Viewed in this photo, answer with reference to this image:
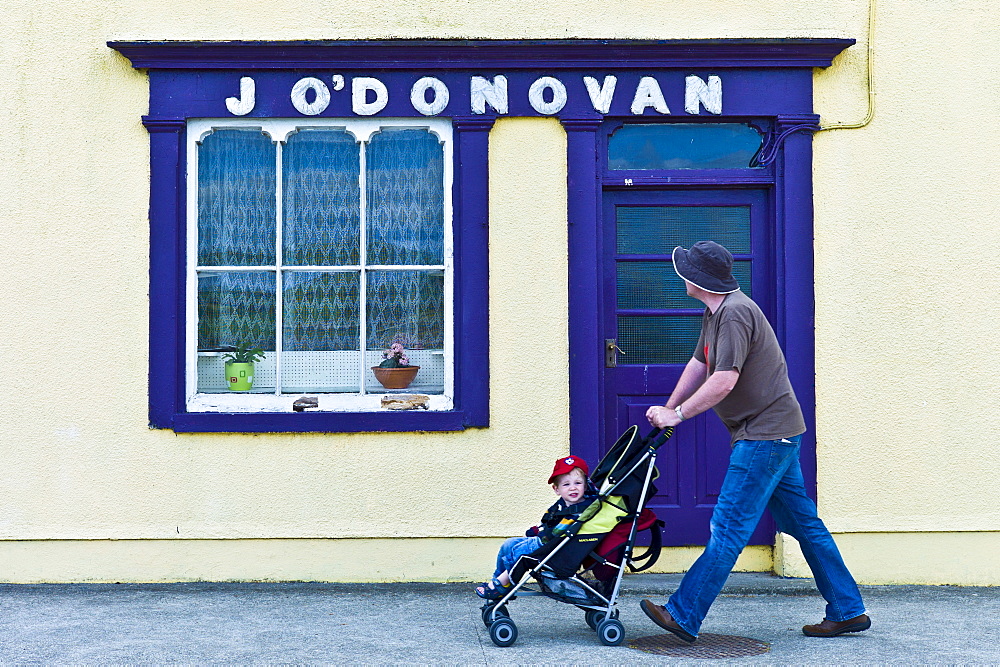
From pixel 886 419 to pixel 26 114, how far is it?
5375 mm

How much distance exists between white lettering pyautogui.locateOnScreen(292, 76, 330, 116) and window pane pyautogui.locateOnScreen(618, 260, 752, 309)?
2028mm

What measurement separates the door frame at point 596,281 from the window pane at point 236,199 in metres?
1.84

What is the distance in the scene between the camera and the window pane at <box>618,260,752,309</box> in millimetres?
6457

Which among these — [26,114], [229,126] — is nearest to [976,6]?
[229,126]

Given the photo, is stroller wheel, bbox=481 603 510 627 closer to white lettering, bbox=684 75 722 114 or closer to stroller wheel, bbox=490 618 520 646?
stroller wheel, bbox=490 618 520 646

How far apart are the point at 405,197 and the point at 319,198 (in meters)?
0.53

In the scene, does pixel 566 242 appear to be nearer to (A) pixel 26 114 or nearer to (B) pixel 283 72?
(B) pixel 283 72

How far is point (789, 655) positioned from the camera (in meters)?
4.77

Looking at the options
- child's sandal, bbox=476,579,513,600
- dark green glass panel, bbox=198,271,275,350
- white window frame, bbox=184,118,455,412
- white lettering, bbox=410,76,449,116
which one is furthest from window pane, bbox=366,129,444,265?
child's sandal, bbox=476,579,513,600

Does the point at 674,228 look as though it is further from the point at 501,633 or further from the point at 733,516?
the point at 501,633

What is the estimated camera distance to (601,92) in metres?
6.30

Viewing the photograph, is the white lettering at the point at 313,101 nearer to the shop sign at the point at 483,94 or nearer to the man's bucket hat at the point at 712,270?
the shop sign at the point at 483,94

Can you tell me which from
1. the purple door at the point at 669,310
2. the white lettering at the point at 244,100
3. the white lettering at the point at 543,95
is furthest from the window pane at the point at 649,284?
the white lettering at the point at 244,100

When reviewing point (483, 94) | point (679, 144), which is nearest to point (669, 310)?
point (679, 144)
